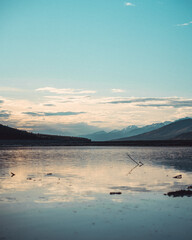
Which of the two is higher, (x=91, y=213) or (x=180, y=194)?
(x=180, y=194)

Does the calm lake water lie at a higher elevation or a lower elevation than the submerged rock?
lower

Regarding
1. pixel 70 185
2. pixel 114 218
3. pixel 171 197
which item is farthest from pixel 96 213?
pixel 70 185

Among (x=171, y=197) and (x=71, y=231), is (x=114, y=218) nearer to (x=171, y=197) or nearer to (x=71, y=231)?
(x=71, y=231)

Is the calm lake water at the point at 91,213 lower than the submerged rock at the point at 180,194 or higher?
lower

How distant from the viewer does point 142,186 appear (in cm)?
2550

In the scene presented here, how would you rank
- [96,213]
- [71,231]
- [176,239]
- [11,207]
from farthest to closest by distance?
[11,207] < [96,213] < [71,231] < [176,239]

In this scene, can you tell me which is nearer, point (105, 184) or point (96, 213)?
point (96, 213)

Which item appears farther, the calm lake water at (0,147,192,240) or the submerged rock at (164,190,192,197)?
the submerged rock at (164,190,192,197)

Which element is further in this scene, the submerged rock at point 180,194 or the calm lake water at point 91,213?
the submerged rock at point 180,194

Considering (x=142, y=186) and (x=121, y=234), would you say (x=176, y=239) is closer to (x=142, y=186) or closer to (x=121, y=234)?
Result: (x=121, y=234)

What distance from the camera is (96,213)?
1588cm

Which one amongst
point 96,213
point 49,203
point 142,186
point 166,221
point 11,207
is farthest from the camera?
point 142,186

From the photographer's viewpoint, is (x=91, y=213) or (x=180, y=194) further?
(x=180, y=194)

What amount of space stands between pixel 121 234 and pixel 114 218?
7.81 feet
